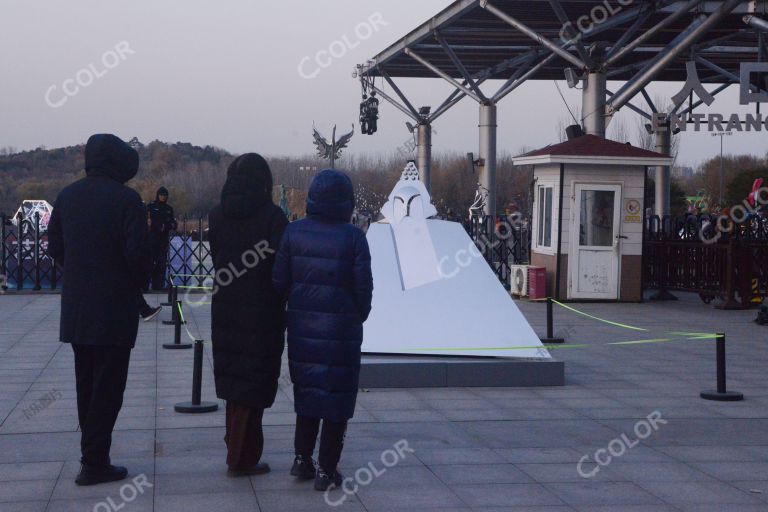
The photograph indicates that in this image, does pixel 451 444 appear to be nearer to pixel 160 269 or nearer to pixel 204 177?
pixel 160 269

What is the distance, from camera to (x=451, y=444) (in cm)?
744

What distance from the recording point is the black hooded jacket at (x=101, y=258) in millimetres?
6070

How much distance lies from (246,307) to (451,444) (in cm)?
199

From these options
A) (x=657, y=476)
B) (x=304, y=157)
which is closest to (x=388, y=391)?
(x=657, y=476)

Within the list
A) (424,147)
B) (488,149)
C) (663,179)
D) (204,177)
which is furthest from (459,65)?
(204,177)

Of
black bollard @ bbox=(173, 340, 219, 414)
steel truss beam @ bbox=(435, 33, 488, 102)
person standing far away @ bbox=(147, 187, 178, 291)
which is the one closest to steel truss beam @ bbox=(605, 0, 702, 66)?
person standing far away @ bbox=(147, 187, 178, 291)

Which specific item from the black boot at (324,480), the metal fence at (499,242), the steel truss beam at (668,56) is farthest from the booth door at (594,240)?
the black boot at (324,480)

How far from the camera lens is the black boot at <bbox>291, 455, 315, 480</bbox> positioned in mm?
6312

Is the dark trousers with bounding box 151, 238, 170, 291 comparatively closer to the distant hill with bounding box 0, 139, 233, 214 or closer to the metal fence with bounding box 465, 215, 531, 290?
the metal fence with bounding box 465, 215, 531, 290

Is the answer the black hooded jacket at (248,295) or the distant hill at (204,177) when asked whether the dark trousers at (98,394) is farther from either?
the distant hill at (204,177)

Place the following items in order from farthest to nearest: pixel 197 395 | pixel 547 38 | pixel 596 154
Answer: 1. pixel 547 38
2. pixel 596 154
3. pixel 197 395

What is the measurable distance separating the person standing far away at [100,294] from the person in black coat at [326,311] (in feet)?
2.80

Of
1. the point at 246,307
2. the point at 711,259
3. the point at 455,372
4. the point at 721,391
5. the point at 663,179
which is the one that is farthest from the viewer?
the point at 663,179

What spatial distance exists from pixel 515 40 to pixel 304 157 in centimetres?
6545
